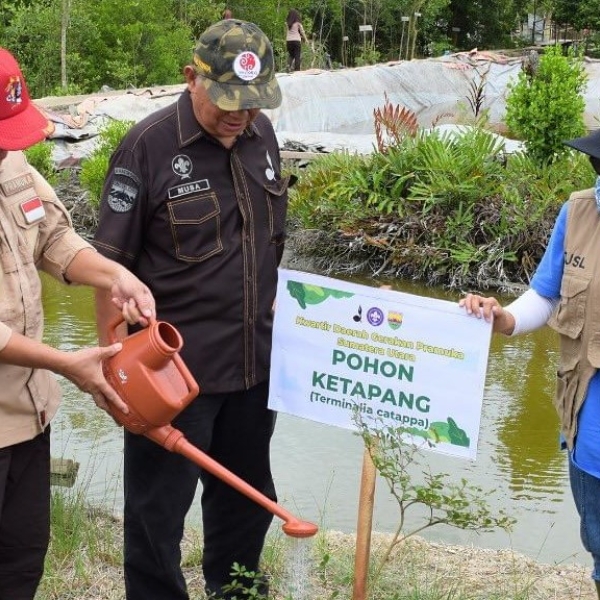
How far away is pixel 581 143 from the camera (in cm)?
270

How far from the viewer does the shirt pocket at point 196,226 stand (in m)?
2.92

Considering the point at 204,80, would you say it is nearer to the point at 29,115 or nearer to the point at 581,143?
the point at 29,115

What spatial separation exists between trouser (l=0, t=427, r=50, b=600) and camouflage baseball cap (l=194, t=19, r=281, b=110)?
3.27 ft

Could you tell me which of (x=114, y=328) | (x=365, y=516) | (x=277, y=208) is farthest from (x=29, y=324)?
(x=365, y=516)

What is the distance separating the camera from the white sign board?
8.66 feet

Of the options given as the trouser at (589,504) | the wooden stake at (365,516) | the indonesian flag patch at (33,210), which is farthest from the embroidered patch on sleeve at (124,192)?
the trouser at (589,504)

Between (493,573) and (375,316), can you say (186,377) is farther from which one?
(493,573)

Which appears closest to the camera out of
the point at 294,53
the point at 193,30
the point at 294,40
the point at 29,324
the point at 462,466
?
the point at 29,324

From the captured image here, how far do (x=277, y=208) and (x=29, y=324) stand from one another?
0.85m

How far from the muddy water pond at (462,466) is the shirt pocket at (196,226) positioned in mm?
1641

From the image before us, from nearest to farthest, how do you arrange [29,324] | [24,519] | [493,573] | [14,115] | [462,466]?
[14,115], [29,324], [24,519], [493,573], [462,466]

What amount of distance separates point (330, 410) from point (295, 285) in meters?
0.34

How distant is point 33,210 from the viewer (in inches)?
106

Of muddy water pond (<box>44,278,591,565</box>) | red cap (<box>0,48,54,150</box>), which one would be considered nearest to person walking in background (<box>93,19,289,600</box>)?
red cap (<box>0,48,54,150</box>)
